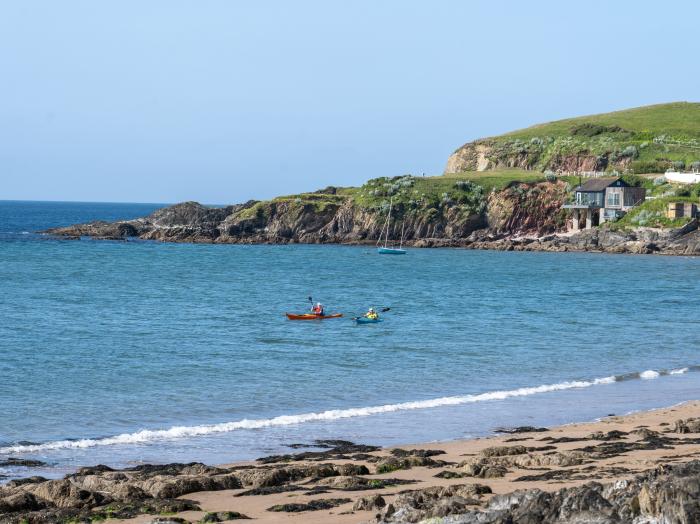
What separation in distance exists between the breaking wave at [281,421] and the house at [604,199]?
91560 millimetres

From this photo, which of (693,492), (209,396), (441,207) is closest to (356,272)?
(441,207)

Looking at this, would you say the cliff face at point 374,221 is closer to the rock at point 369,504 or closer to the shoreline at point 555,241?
the shoreline at point 555,241

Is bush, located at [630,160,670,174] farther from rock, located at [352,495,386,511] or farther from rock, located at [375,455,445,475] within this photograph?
rock, located at [352,495,386,511]

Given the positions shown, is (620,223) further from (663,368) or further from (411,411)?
(411,411)

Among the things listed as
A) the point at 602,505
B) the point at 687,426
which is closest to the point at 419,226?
the point at 687,426

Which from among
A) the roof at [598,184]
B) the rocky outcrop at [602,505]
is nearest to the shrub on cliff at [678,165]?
the roof at [598,184]

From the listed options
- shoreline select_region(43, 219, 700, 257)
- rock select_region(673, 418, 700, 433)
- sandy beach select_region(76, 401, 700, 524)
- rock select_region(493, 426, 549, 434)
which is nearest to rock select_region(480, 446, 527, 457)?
sandy beach select_region(76, 401, 700, 524)

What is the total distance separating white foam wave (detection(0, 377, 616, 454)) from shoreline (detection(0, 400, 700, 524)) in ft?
10.1

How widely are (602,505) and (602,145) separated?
145092 millimetres

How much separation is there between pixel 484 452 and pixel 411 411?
746 cm

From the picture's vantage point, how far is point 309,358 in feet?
135

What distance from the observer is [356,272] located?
92.1 m

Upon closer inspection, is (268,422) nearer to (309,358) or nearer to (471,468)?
(471,468)

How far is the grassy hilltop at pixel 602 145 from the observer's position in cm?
14612
